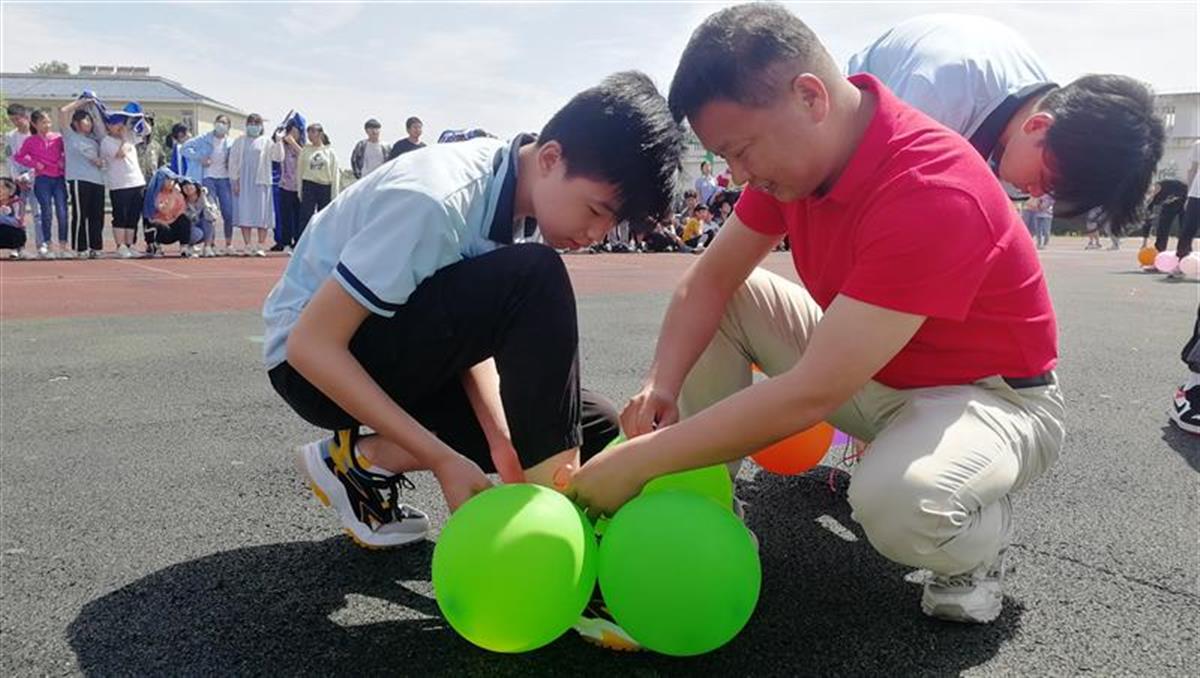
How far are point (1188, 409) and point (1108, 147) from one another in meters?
1.84

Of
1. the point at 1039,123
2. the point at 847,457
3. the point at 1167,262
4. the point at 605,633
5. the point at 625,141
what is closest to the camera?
the point at 605,633

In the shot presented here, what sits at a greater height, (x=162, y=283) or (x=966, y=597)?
(x=966, y=597)

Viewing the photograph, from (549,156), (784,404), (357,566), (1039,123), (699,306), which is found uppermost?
(1039,123)

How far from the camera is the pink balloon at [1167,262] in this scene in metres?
11.9

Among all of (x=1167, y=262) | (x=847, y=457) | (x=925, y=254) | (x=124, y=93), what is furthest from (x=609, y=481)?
(x=124, y=93)

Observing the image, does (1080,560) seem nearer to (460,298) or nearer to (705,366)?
(705,366)

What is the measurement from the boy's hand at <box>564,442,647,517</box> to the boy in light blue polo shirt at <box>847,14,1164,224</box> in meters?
1.43

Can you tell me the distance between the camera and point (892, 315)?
5.65ft

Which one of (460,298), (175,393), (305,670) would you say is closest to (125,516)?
(305,670)

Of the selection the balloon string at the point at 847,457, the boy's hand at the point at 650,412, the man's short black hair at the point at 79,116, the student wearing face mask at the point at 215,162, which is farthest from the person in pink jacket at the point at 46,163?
the boy's hand at the point at 650,412

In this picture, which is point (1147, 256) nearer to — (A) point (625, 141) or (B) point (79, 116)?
(A) point (625, 141)

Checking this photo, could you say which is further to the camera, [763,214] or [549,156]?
[763,214]

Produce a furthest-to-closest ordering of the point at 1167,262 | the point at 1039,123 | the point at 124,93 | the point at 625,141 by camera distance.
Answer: the point at 124,93
the point at 1167,262
the point at 1039,123
the point at 625,141

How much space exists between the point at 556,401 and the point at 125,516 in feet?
4.53
